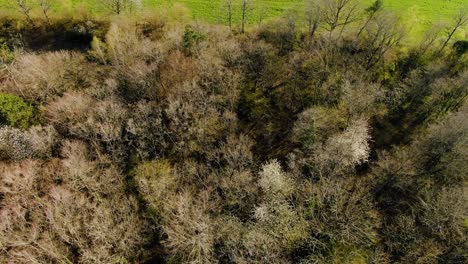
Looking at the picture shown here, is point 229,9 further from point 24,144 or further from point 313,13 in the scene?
point 24,144

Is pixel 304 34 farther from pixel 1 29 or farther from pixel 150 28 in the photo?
pixel 1 29

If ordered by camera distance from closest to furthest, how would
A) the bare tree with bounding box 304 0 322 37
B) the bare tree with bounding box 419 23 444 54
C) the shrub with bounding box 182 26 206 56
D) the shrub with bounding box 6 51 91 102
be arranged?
the shrub with bounding box 6 51 91 102
the shrub with bounding box 182 26 206 56
the bare tree with bounding box 419 23 444 54
the bare tree with bounding box 304 0 322 37

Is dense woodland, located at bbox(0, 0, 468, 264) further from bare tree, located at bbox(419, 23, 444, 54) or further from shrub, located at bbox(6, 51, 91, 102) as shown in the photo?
bare tree, located at bbox(419, 23, 444, 54)

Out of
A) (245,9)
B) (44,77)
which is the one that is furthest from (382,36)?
(44,77)

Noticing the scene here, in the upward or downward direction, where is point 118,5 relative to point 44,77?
upward

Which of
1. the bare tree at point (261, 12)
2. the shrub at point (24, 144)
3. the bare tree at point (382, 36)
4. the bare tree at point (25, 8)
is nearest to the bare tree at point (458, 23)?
the bare tree at point (382, 36)

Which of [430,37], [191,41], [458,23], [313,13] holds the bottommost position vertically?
[191,41]

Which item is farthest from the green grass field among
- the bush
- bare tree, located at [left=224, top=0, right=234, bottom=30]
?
the bush

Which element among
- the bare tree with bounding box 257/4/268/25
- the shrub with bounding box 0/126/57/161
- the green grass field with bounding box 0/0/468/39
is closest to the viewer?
the shrub with bounding box 0/126/57/161
